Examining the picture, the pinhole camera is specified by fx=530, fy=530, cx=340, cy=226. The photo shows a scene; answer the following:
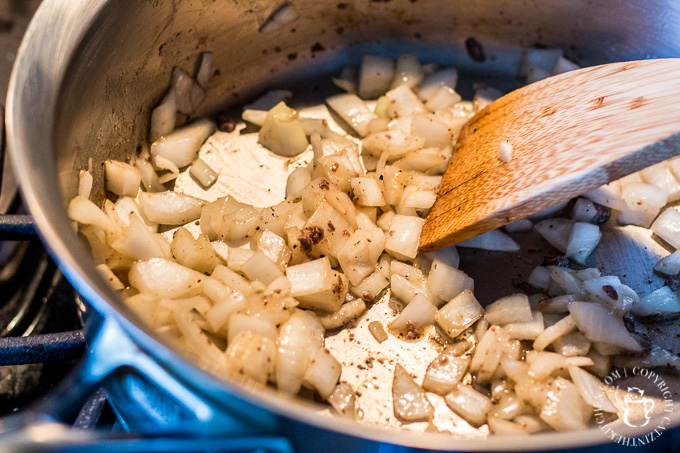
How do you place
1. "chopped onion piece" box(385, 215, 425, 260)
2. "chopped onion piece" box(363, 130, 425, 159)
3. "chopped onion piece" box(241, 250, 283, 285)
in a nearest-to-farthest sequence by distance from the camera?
1. "chopped onion piece" box(241, 250, 283, 285)
2. "chopped onion piece" box(385, 215, 425, 260)
3. "chopped onion piece" box(363, 130, 425, 159)

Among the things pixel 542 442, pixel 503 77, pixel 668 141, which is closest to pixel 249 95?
pixel 503 77

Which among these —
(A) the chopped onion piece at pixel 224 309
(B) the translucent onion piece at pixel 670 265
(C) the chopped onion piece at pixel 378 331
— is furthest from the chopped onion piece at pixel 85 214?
(B) the translucent onion piece at pixel 670 265

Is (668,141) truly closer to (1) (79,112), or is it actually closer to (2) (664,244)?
(2) (664,244)

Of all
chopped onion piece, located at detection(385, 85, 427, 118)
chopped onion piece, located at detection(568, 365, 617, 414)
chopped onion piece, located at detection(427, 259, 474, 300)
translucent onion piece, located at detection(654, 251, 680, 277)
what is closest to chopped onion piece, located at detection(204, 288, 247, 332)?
chopped onion piece, located at detection(427, 259, 474, 300)

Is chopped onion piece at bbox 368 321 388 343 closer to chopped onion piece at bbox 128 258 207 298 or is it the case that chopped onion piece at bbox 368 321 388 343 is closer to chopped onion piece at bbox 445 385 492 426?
chopped onion piece at bbox 445 385 492 426

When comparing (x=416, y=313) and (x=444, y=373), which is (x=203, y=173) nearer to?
(x=416, y=313)

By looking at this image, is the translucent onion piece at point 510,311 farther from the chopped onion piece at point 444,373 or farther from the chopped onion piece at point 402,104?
the chopped onion piece at point 402,104
